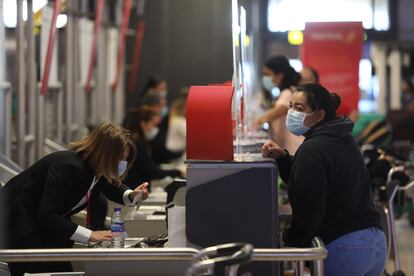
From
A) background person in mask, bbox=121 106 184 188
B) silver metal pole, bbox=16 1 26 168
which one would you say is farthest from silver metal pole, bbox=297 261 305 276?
silver metal pole, bbox=16 1 26 168

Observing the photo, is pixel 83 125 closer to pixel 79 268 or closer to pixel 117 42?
pixel 117 42

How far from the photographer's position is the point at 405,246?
9547 mm

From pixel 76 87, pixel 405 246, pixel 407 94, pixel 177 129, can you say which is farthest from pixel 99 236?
pixel 407 94

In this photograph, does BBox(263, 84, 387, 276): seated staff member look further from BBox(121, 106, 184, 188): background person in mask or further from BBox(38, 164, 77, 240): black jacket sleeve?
BBox(121, 106, 184, 188): background person in mask

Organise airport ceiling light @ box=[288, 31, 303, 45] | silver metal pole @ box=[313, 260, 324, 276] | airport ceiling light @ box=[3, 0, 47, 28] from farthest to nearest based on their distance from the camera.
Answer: airport ceiling light @ box=[288, 31, 303, 45] < airport ceiling light @ box=[3, 0, 47, 28] < silver metal pole @ box=[313, 260, 324, 276]

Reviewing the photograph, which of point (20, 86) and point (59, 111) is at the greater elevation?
point (20, 86)

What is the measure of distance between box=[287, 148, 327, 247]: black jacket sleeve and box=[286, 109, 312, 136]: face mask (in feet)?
0.92

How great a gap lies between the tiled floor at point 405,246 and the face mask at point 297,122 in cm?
374

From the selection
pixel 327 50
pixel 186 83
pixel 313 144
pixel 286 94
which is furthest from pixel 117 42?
pixel 313 144

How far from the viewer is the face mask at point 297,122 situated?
4391mm

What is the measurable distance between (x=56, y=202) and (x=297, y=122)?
125 cm

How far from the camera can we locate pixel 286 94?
729cm

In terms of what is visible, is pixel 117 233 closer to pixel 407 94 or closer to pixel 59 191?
pixel 59 191

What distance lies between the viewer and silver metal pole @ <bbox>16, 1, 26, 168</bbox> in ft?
22.0
